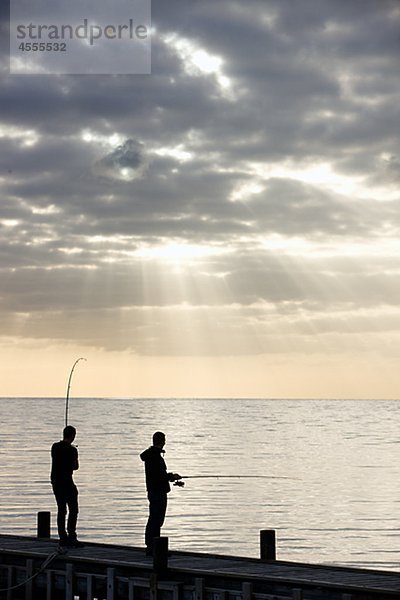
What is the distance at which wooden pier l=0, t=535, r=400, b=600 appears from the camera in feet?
50.0

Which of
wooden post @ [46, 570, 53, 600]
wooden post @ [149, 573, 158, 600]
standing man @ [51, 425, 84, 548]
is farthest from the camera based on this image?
standing man @ [51, 425, 84, 548]

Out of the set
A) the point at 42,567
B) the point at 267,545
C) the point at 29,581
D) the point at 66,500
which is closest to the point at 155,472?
the point at 66,500

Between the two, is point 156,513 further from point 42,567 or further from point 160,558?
point 42,567

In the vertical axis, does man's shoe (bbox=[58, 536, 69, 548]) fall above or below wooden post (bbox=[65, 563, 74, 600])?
above

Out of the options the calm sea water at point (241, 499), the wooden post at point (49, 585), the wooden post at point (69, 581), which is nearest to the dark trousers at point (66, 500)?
the wooden post at point (49, 585)

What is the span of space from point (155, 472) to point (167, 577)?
2.14 meters

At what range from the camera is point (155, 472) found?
1802cm

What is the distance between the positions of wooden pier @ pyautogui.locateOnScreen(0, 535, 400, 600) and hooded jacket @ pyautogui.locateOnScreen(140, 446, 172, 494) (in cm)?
123

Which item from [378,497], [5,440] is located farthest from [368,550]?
[5,440]

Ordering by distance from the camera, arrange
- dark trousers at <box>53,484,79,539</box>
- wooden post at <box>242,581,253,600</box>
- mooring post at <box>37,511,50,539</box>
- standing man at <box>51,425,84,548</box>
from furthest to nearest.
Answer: mooring post at <box>37,511,50,539</box>
dark trousers at <box>53,484,79,539</box>
standing man at <box>51,425,84,548</box>
wooden post at <box>242,581,253,600</box>

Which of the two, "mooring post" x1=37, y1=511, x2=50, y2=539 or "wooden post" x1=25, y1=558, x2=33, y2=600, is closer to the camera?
"wooden post" x1=25, y1=558, x2=33, y2=600

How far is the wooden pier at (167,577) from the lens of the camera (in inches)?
599

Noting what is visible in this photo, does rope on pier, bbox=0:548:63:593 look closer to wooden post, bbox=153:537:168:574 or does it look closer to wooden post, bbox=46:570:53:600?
wooden post, bbox=46:570:53:600

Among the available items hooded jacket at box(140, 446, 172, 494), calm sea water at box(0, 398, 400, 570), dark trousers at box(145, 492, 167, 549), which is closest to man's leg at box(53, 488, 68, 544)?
dark trousers at box(145, 492, 167, 549)
